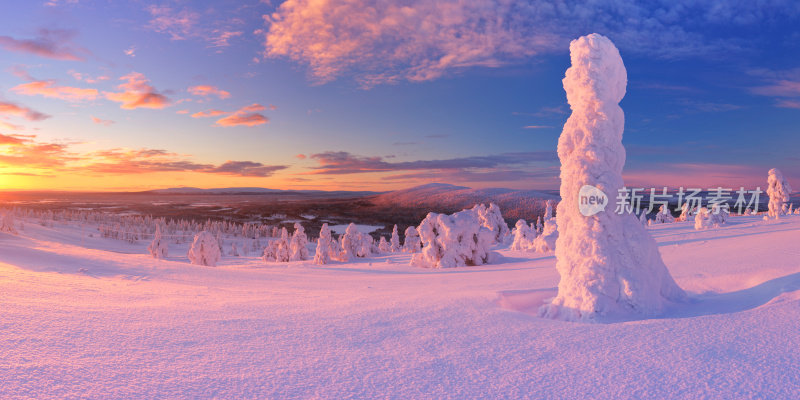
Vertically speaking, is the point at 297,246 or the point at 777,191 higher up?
the point at 777,191

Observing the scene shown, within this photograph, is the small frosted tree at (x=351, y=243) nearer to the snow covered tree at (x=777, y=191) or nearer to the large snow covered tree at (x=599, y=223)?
the large snow covered tree at (x=599, y=223)

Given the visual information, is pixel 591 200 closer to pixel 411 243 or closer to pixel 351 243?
pixel 351 243

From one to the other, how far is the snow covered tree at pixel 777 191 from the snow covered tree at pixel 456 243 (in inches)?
1282

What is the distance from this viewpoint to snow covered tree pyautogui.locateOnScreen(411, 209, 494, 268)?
26.0m

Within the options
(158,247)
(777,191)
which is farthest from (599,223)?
(158,247)

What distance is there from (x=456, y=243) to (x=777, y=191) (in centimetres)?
3526

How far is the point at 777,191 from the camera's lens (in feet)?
124

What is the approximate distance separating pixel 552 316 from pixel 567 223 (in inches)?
86.4

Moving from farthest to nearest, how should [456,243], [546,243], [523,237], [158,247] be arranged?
[158,247]
[523,237]
[546,243]
[456,243]

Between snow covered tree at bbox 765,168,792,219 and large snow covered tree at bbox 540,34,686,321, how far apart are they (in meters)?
42.8

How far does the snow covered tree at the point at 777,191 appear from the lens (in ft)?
123

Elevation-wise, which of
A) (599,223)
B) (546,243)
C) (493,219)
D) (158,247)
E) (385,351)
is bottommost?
(158,247)

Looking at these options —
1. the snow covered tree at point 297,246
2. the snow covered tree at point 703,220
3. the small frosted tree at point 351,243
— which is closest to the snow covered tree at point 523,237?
the snow covered tree at point 703,220

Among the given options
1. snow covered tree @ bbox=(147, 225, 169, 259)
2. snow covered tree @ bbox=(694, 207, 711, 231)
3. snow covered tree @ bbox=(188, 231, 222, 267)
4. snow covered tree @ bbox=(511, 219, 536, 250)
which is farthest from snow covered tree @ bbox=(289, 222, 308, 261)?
snow covered tree @ bbox=(694, 207, 711, 231)
